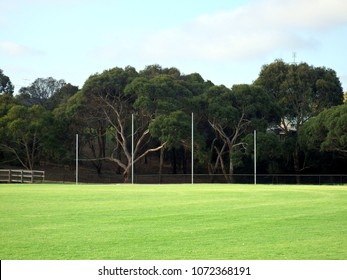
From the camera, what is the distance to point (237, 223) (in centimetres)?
1528

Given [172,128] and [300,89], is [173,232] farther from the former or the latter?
[300,89]

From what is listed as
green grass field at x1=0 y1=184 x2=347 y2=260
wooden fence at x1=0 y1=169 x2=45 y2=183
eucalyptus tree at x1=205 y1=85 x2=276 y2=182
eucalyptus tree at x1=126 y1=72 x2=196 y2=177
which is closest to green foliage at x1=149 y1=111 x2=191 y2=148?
eucalyptus tree at x1=126 y1=72 x2=196 y2=177

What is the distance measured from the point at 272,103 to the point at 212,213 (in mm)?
45211

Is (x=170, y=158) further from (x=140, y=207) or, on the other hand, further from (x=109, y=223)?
(x=109, y=223)

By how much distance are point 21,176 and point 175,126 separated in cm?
1481

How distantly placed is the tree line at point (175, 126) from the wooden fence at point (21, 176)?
5.57 metres

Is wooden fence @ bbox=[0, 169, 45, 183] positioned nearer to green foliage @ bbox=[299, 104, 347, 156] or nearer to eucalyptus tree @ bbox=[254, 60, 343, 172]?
green foliage @ bbox=[299, 104, 347, 156]

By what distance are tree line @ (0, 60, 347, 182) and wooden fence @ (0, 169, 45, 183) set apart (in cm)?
557

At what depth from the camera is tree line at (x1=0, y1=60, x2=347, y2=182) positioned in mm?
57028

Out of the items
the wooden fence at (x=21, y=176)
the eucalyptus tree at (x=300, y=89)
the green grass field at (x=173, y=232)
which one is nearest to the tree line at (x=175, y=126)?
the eucalyptus tree at (x=300, y=89)

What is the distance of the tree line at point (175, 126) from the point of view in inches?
2245

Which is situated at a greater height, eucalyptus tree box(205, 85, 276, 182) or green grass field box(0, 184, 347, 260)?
eucalyptus tree box(205, 85, 276, 182)

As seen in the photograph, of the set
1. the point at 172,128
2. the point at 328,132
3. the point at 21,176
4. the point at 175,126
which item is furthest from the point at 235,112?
the point at 21,176

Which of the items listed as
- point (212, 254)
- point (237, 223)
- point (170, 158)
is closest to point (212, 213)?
point (237, 223)
